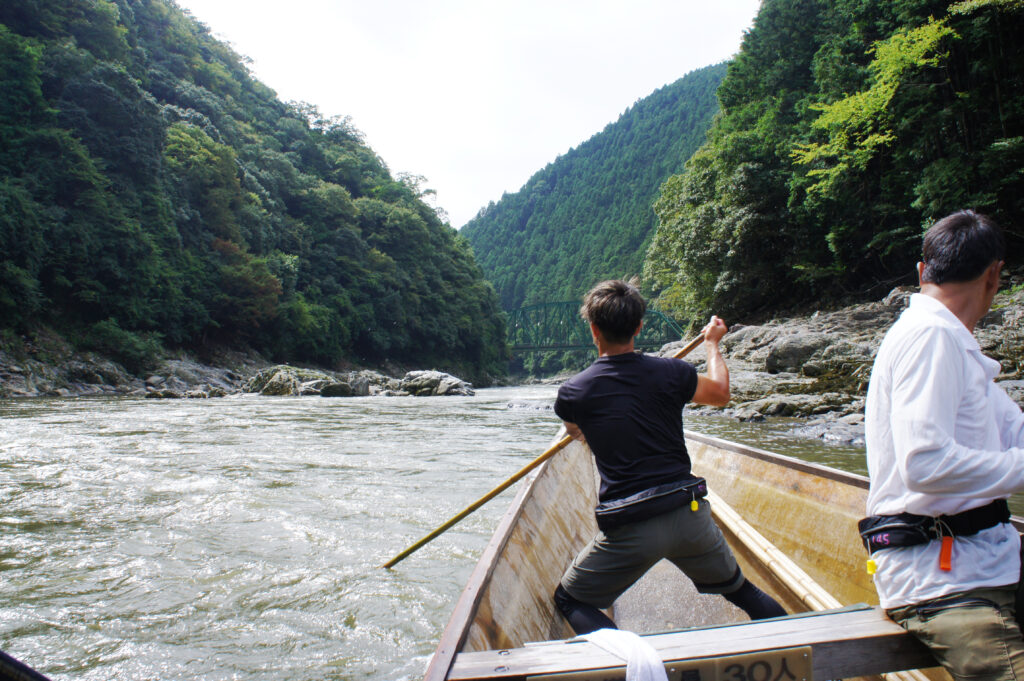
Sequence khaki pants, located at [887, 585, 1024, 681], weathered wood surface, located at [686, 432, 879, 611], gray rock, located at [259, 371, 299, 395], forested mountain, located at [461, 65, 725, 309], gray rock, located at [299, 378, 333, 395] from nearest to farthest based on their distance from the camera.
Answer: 1. khaki pants, located at [887, 585, 1024, 681]
2. weathered wood surface, located at [686, 432, 879, 611]
3. gray rock, located at [259, 371, 299, 395]
4. gray rock, located at [299, 378, 333, 395]
5. forested mountain, located at [461, 65, 725, 309]

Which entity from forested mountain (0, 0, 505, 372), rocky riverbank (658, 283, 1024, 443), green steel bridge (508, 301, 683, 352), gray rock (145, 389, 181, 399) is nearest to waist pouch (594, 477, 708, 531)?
rocky riverbank (658, 283, 1024, 443)

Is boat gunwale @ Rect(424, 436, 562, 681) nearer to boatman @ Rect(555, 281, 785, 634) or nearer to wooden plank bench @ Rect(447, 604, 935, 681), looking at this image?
wooden plank bench @ Rect(447, 604, 935, 681)

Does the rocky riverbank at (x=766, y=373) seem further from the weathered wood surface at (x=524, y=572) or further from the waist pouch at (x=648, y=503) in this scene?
the waist pouch at (x=648, y=503)

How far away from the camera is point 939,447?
1.28 meters

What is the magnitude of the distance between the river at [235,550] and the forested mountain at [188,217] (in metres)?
18.0

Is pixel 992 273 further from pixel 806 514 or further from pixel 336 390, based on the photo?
pixel 336 390

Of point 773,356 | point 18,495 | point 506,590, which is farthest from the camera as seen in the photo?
point 773,356

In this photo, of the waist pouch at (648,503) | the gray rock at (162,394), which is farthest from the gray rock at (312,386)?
the waist pouch at (648,503)

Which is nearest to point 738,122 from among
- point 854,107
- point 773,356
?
point 854,107

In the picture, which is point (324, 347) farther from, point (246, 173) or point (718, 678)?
point (718, 678)

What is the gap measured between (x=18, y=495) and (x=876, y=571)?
6603 millimetres

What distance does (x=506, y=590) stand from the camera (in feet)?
7.11

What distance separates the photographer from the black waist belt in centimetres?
136

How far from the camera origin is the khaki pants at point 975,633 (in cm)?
127
